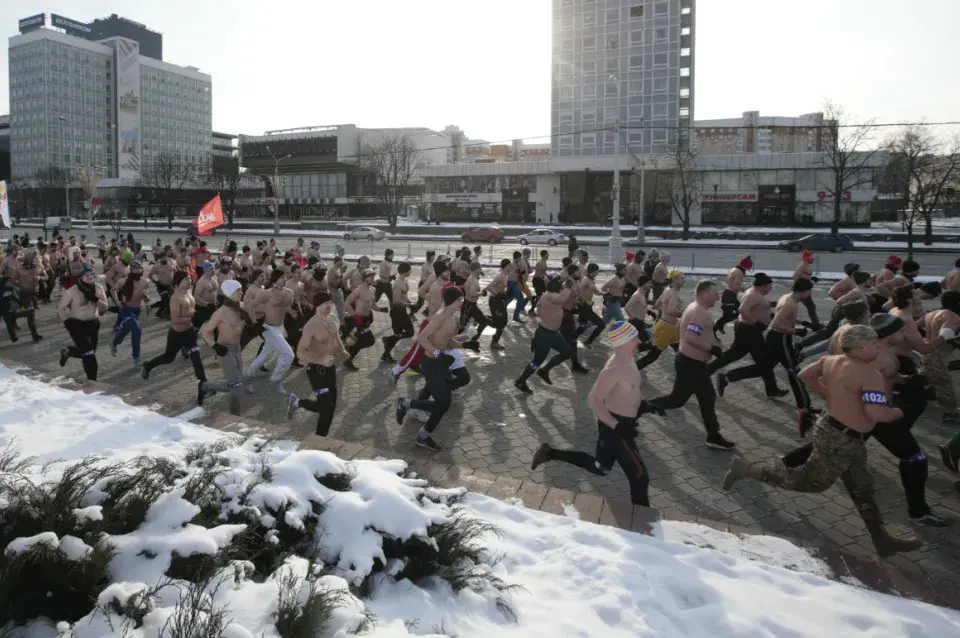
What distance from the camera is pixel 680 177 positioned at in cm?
5762

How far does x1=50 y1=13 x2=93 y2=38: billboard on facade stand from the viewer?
146 m

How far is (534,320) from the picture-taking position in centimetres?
1642

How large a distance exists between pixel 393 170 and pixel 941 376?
77993 millimetres

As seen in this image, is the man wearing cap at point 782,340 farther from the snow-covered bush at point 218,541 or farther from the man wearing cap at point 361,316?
the man wearing cap at point 361,316

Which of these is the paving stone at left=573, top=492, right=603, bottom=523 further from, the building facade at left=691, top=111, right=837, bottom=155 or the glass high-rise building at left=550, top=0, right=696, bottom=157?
the building facade at left=691, top=111, right=837, bottom=155

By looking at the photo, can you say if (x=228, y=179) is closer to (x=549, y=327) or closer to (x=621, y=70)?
(x=621, y=70)

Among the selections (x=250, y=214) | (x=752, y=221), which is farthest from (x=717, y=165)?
(x=250, y=214)

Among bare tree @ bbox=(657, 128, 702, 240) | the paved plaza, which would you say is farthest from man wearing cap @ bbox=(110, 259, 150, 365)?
bare tree @ bbox=(657, 128, 702, 240)

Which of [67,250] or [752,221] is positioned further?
[752,221]

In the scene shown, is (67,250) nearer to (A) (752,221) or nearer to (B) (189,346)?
(B) (189,346)

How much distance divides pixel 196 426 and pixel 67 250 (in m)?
19.6

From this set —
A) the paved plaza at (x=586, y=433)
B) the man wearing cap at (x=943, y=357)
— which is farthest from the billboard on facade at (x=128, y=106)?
the man wearing cap at (x=943, y=357)

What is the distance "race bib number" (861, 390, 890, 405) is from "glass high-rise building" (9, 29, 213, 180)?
137 metres

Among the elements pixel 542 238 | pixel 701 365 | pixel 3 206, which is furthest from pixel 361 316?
pixel 542 238
